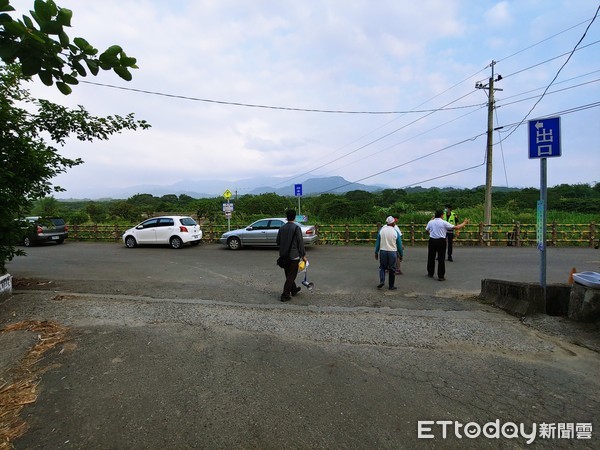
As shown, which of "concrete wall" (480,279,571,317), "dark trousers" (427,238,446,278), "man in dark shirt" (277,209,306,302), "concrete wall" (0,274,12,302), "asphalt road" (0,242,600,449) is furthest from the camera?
"dark trousers" (427,238,446,278)

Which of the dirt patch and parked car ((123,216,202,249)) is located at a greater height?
parked car ((123,216,202,249))

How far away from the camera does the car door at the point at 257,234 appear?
14.0m

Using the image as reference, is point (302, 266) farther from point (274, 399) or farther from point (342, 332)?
point (274, 399)

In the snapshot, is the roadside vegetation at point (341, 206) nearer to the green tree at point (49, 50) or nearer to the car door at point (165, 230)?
the car door at point (165, 230)

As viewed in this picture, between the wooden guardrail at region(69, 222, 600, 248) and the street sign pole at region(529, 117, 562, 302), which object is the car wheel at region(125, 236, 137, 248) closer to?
the wooden guardrail at region(69, 222, 600, 248)

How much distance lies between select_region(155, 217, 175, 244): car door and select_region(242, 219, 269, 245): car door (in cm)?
361

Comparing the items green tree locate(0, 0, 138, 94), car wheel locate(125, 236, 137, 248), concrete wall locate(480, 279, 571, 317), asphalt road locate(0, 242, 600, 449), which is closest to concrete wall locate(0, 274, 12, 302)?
asphalt road locate(0, 242, 600, 449)

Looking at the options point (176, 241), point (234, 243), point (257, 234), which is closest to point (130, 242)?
point (176, 241)

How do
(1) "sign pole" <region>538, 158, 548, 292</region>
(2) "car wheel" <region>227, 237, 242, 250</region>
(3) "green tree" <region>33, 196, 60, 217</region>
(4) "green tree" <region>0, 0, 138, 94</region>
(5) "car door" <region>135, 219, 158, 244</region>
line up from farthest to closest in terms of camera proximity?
(3) "green tree" <region>33, 196, 60, 217</region> < (5) "car door" <region>135, 219, 158, 244</region> < (2) "car wheel" <region>227, 237, 242, 250</region> < (1) "sign pole" <region>538, 158, 548, 292</region> < (4) "green tree" <region>0, 0, 138, 94</region>

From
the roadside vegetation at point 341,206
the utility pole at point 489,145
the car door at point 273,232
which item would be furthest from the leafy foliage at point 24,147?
the roadside vegetation at point 341,206

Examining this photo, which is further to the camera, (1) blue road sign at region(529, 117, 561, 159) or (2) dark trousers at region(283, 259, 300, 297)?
(2) dark trousers at region(283, 259, 300, 297)

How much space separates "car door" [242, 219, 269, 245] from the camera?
1395cm

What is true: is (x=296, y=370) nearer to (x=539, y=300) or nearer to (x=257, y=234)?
(x=539, y=300)

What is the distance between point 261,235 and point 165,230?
4.77m
